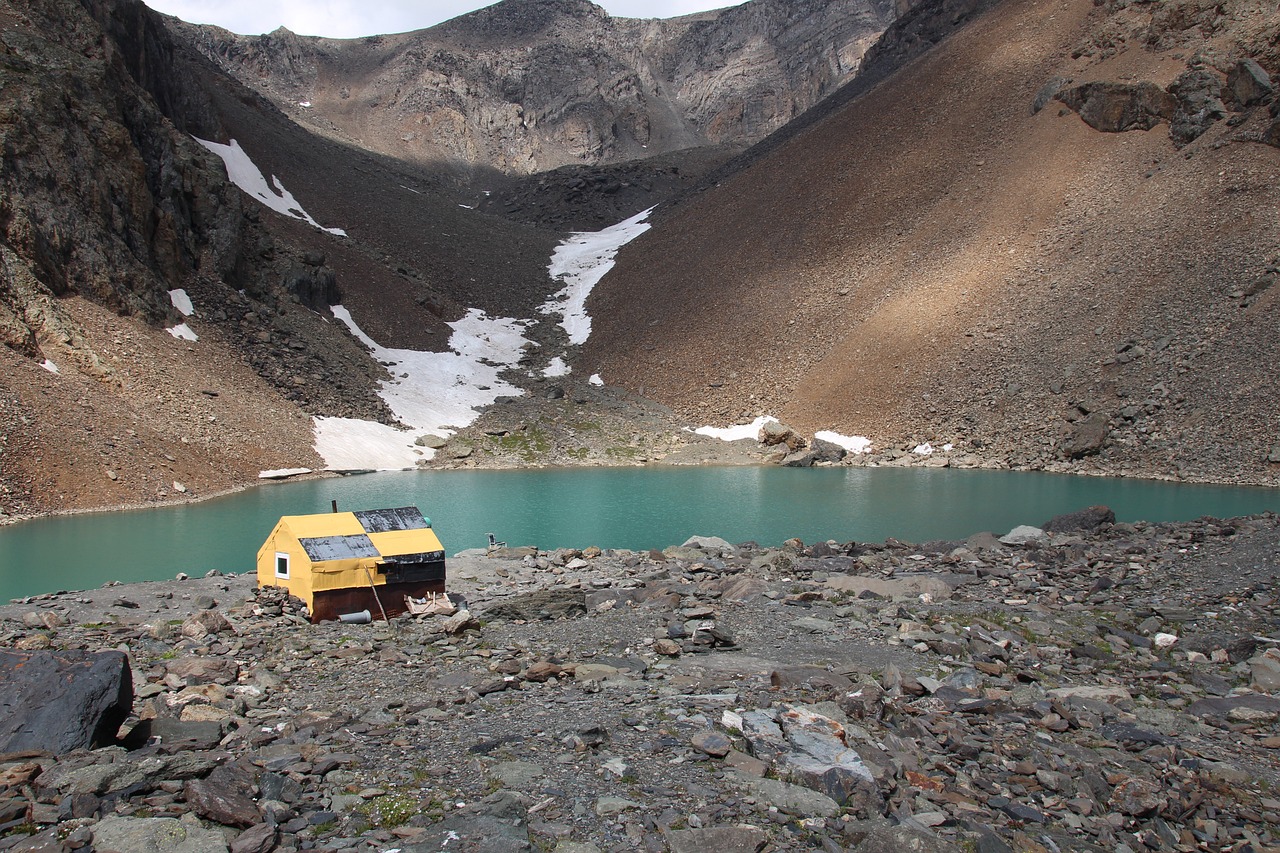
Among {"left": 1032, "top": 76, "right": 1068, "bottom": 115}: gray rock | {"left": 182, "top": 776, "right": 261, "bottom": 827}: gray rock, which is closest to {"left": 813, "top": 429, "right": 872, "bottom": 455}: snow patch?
{"left": 1032, "top": 76, "right": 1068, "bottom": 115}: gray rock

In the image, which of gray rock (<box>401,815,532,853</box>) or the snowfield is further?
the snowfield

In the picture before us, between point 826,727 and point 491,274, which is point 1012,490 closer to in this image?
point 826,727

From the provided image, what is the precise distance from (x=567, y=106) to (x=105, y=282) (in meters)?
96.7

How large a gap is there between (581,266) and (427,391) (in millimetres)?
25136

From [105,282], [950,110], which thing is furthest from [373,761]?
[950,110]

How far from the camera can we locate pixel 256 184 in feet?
198

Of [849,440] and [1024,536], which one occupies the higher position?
[849,440]

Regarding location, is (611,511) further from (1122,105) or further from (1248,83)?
(1248,83)

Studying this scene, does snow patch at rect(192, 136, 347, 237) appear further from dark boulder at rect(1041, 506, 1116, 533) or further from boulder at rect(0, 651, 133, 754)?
boulder at rect(0, 651, 133, 754)

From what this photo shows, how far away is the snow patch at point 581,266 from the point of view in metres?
60.2

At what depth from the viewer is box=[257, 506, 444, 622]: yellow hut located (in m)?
13.2

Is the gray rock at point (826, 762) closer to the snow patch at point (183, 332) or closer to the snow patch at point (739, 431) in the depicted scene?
the snow patch at point (739, 431)

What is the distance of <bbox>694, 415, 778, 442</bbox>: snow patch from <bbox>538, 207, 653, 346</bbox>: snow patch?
634 inches

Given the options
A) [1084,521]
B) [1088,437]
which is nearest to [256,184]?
[1088,437]
